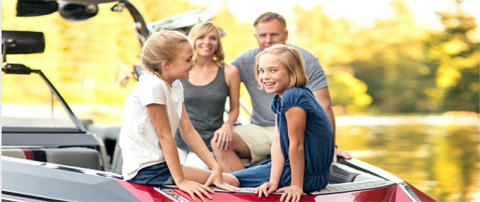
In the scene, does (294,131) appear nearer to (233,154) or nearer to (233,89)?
(233,154)

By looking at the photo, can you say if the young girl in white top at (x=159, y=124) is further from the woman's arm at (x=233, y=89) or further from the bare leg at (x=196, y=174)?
the woman's arm at (x=233, y=89)

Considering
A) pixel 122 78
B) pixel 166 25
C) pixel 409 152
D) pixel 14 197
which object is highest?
pixel 166 25

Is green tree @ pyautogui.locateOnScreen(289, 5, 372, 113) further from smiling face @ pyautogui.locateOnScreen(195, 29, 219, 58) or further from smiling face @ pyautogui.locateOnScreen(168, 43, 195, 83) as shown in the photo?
smiling face @ pyautogui.locateOnScreen(168, 43, 195, 83)

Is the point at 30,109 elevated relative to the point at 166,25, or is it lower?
lower

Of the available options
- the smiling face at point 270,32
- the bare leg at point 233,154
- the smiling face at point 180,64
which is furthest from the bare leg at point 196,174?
the smiling face at point 270,32

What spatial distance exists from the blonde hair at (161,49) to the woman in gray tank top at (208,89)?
31.1 inches

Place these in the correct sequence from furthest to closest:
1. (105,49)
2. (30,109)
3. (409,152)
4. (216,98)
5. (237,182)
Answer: (105,49) < (409,152) < (30,109) < (216,98) < (237,182)

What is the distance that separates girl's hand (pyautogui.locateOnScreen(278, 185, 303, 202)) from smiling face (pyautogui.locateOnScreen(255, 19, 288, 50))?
114 cm

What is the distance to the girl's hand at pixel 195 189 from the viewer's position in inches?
109

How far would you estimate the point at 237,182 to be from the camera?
3.03 metres

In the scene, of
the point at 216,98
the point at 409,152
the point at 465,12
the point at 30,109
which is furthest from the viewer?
the point at 465,12

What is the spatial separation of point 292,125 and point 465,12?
21390mm

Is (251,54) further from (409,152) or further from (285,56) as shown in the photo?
(409,152)

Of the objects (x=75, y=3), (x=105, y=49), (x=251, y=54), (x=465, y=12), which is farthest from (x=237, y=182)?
(x=465, y=12)
